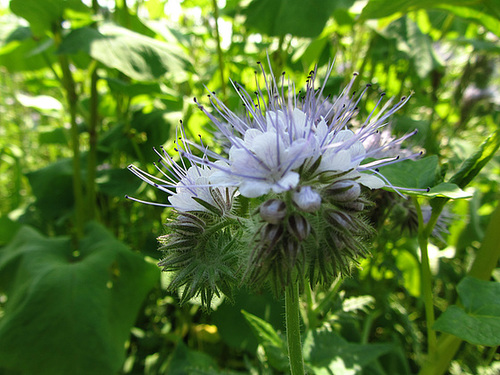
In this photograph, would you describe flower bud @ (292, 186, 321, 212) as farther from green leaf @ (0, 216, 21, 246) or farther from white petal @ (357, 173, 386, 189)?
green leaf @ (0, 216, 21, 246)

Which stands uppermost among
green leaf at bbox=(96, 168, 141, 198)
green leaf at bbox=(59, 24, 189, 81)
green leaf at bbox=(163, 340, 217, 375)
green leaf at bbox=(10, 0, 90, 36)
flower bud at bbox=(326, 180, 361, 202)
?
green leaf at bbox=(10, 0, 90, 36)

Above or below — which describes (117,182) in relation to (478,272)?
above

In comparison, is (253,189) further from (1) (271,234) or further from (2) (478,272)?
(2) (478,272)

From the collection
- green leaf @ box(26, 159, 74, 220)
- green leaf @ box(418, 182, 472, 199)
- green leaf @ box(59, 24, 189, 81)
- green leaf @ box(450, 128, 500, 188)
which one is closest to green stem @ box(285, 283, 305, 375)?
green leaf @ box(418, 182, 472, 199)


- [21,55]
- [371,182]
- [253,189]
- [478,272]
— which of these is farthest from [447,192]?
[21,55]

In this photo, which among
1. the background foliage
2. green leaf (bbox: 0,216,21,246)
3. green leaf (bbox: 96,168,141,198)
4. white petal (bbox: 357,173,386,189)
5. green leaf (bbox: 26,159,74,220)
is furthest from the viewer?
green leaf (bbox: 26,159,74,220)

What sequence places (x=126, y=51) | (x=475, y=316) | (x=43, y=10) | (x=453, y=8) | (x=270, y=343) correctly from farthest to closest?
(x=43, y=10)
(x=126, y=51)
(x=453, y=8)
(x=270, y=343)
(x=475, y=316)

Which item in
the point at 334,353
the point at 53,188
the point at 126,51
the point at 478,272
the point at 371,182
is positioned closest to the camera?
the point at 371,182

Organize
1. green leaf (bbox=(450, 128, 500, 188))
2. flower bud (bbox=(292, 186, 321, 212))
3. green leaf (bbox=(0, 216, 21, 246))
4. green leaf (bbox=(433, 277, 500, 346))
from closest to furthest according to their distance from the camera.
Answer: flower bud (bbox=(292, 186, 321, 212)) → green leaf (bbox=(433, 277, 500, 346)) → green leaf (bbox=(450, 128, 500, 188)) → green leaf (bbox=(0, 216, 21, 246))
